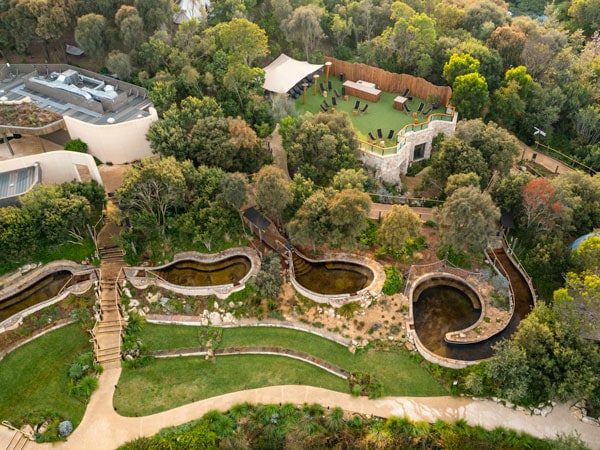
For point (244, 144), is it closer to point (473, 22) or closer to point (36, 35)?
point (36, 35)

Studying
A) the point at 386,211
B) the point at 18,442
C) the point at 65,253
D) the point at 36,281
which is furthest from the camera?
the point at 386,211

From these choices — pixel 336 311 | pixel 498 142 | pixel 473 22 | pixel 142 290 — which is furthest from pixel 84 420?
pixel 473 22

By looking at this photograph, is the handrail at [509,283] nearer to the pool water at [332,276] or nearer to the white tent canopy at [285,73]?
the pool water at [332,276]

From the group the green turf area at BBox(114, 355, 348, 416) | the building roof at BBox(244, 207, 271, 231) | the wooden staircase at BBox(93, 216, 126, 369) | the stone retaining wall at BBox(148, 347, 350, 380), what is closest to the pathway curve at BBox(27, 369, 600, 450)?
the green turf area at BBox(114, 355, 348, 416)

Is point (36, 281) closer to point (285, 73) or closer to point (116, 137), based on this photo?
point (116, 137)

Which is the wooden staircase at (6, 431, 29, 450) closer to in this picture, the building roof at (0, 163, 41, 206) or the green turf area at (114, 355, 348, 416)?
the green turf area at (114, 355, 348, 416)

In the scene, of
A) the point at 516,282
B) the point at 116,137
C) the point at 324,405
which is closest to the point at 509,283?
the point at 516,282
